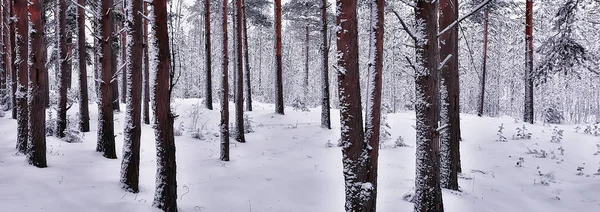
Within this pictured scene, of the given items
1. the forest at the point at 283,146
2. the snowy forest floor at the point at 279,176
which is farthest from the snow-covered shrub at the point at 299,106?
the snowy forest floor at the point at 279,176

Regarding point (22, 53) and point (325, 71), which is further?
point (325, 71)

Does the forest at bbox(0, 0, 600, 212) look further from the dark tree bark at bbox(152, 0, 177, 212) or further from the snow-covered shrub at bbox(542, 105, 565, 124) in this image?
the snow-covered shrub at bbox(542, 105, 565, 124)

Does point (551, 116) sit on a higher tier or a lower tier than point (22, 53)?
lower

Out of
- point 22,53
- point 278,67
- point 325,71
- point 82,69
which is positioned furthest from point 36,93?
point 278,67

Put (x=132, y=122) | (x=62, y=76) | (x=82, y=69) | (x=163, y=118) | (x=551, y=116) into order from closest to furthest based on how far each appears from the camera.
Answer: (x=163, y=118) < (x=132, y=122) < (x=62, y=76) < (x=82, y=69) < (x=551, y=116)

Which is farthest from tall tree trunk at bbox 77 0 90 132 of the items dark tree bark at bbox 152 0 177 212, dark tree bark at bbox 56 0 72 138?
dark tree bark at bbox 152 0 177 212

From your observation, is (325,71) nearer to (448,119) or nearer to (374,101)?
(448,119)

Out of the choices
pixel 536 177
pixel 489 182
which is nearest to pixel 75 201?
pixel 489 182

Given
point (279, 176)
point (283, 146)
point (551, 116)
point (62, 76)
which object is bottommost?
point (279, 176)

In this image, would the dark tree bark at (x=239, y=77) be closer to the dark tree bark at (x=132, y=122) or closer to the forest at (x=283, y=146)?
the forest at (x=283, y=146)

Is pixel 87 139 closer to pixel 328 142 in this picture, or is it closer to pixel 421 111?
pixel 328 142

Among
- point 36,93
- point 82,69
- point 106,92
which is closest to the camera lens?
point 36,93

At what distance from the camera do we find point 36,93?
673 centimetres

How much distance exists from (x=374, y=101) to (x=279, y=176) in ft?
14.8
